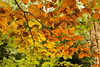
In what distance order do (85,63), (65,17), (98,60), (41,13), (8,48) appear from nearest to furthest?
(41,13), (65,17), (98,60), (8,48), (85,63)

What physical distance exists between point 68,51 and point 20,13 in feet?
2.28

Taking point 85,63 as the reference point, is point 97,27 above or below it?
above

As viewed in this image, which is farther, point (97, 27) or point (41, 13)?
point (97, 27)

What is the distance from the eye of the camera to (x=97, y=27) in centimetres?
181

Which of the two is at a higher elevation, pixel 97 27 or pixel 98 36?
pixel 97 27

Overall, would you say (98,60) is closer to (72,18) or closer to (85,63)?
(72,18)

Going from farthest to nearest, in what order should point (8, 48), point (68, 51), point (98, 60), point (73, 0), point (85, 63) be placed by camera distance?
point (85, 63) → point (8, 48) → point (98, 60) → point (68, 51) → point (73, 0)

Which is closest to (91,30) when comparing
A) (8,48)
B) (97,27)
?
(97,27)

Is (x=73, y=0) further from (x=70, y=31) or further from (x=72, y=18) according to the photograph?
(x=70, y=31)

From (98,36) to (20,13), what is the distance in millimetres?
1318

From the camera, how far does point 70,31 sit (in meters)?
1.18

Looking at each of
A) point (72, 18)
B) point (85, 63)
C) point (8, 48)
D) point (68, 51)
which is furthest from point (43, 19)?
point (85, 63)

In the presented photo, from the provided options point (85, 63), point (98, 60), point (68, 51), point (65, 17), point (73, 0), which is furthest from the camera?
point (85, 63)

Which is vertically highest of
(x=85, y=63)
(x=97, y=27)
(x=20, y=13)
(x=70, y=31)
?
(x=97, y=27)
